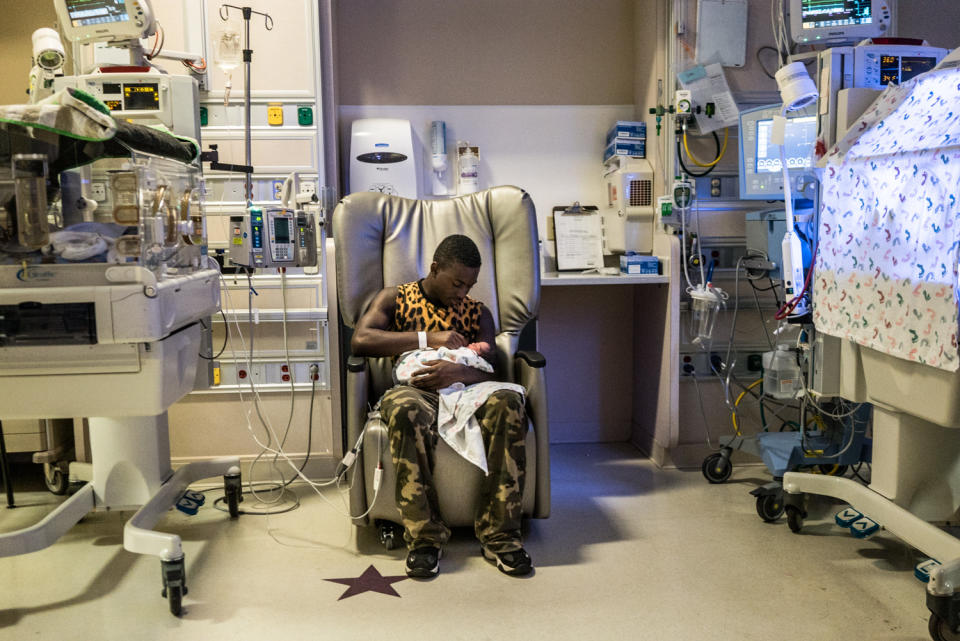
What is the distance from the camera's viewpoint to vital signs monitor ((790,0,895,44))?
298cm

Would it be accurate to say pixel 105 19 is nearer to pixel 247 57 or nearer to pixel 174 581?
pixel 247 57

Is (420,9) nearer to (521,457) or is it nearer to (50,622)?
(521,457)

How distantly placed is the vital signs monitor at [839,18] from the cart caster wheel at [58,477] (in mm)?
3508

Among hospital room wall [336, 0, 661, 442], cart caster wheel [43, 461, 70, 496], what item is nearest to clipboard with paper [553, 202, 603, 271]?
hospital room wall [336, 0, 661, 442]

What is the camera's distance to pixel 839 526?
2.86 metres

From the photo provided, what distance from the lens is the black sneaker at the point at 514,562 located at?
246 centimetres

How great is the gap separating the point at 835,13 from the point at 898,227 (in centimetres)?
122

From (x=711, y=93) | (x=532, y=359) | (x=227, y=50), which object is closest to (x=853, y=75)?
(x=711, y=93)

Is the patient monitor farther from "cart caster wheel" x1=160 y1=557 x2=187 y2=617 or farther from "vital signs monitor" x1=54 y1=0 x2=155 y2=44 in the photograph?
"cart caster wheel" x1=160 y1=557 x2=187 y2=617

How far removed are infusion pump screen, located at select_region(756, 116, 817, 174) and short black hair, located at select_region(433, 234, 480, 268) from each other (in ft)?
4.61

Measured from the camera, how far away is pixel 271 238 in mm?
2994

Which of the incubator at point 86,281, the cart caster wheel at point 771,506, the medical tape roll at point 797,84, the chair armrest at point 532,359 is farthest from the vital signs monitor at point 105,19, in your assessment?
the cart caster wheel at point 771,506

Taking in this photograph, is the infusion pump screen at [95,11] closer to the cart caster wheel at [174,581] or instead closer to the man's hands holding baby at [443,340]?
the man's hands holding baby at [443,340]

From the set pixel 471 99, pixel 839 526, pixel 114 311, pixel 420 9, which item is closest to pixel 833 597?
pixel 839 526
